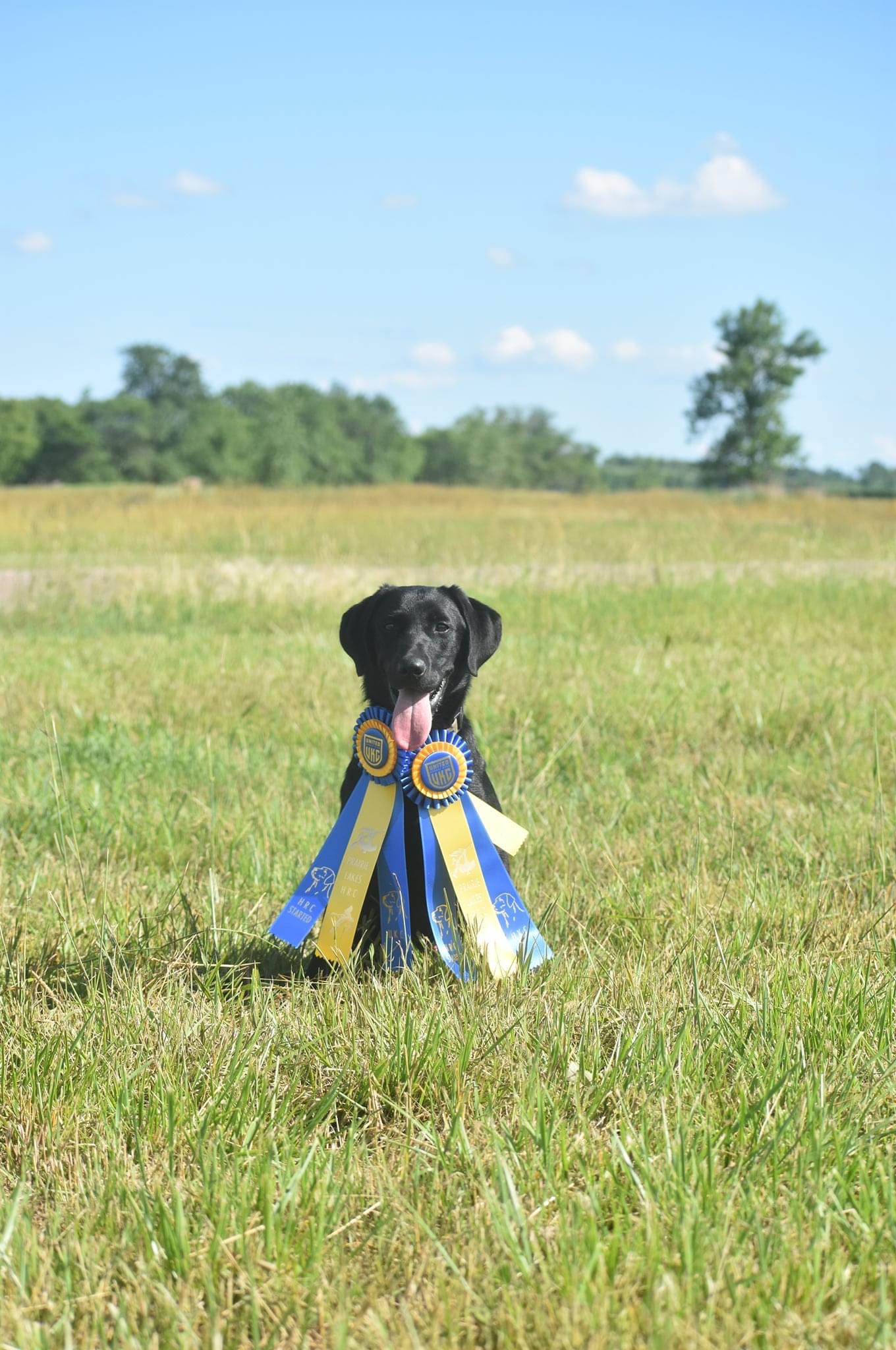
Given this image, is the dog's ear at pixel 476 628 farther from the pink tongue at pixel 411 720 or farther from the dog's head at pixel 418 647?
the pink tongue at pixel 411 720

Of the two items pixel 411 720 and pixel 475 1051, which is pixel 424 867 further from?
pixel 475 1051

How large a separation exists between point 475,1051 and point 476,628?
1.25 metres

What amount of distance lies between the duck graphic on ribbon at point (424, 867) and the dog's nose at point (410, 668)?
5.9 inches

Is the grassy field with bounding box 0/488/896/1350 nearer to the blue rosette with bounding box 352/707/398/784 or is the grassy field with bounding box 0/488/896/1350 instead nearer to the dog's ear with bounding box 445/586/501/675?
the blue rosette with bounding box 352/707/398/784

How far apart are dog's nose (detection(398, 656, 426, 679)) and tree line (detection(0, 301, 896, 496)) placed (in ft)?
202

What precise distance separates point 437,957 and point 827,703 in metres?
3.59

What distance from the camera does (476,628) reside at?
10.5 feet

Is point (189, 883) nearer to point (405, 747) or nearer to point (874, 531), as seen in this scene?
point (405, 747)

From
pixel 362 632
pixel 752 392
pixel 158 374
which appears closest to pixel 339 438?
pixel 158 374

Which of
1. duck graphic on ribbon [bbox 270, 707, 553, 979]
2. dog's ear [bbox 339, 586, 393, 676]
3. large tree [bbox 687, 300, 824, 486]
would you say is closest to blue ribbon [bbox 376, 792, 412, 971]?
duck graphic on ribbon [bbox 270, 707, 553, 979]

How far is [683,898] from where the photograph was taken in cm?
331

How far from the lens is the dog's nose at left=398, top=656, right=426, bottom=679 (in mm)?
2842

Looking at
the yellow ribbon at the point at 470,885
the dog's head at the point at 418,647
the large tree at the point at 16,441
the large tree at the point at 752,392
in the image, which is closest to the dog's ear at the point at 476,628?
the dog's head at the point at 418,647

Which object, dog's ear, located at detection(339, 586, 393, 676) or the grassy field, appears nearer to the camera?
the grassy field
